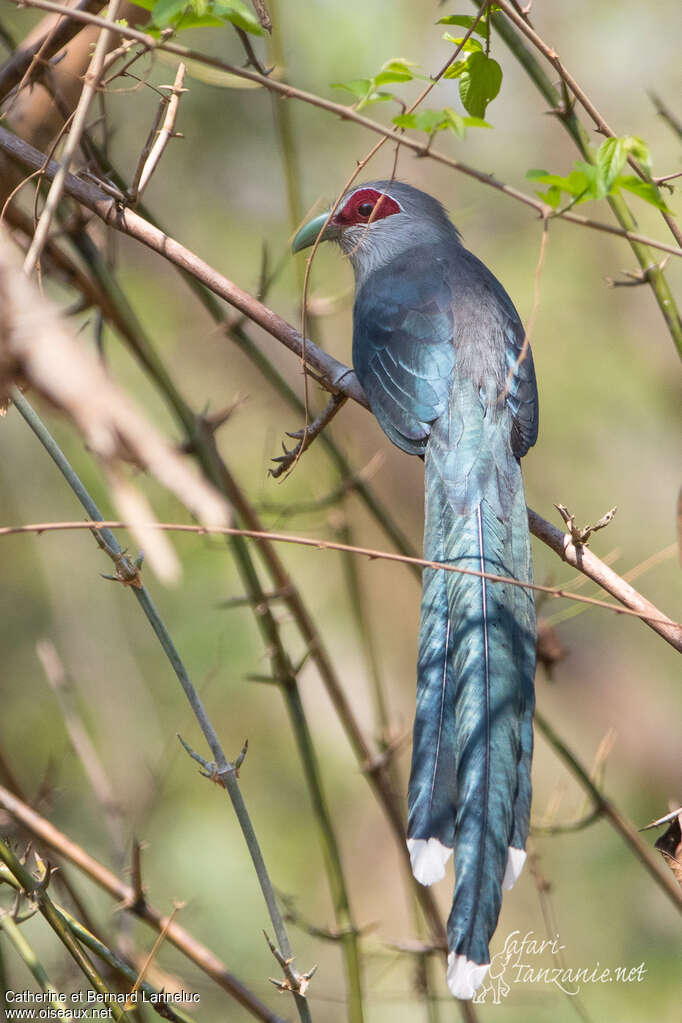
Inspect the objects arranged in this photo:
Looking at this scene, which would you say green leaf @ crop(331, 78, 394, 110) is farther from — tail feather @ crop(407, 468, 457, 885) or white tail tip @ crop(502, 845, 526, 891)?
white tail tip @ crop(502, 845, 526, 891)

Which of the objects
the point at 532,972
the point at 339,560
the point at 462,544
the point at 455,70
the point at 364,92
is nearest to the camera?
the point at 364,92

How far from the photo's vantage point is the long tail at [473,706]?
1.99m

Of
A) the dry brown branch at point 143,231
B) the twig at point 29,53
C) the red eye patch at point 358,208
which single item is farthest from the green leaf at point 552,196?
the red eye patch at point 358,208

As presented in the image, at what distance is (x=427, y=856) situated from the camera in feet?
6.79

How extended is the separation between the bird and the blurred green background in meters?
1.53

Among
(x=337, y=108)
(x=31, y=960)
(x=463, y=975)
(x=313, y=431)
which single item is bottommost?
(x=463, y=975)

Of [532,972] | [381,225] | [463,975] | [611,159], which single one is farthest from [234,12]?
[532,972]

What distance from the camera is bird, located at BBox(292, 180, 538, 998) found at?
206 centimetres

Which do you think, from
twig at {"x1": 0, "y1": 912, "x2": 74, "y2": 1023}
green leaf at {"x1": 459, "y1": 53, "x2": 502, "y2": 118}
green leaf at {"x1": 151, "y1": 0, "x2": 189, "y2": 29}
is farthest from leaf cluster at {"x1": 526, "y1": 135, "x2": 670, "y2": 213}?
twig at {"x1": 0, "y1": 912, "x2": 74, "y2": 1023}

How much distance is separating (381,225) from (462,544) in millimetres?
1889

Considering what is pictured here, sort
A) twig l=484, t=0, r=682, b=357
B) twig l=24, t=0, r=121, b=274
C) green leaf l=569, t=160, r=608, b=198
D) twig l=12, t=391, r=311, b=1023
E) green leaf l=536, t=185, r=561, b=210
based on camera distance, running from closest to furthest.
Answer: twig l=24, t=0, r=121, b=274
green leaf l=569, t=160, r=608, b=198
green leaf l=536, t=185, r=561, b=210
twig l=12, t=391, r=311, b=1023
twig l=484, t=0, r=682, b=357

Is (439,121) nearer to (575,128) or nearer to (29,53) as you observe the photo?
(575,128)

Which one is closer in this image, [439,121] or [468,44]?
[439,121]

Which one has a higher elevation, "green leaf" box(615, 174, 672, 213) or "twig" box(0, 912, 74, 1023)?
"green leaf" box(615, 174, 672, 213)
